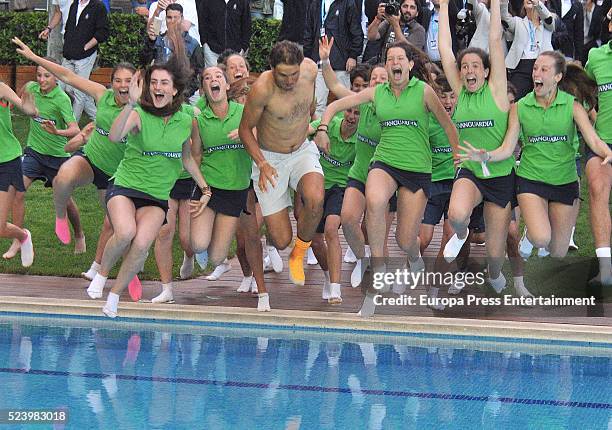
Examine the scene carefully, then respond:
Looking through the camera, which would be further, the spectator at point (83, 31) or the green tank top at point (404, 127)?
the spectator at point (83, 31)

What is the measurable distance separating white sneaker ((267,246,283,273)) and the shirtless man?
1.72m

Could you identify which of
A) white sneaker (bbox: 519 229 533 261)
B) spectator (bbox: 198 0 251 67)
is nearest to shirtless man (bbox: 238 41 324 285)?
white sneaker (bbox: 519 229 533 261)

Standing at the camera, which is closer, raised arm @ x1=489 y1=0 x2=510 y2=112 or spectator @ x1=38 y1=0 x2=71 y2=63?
raised arm @ x1=489 y1=0 x2=510 y2=112

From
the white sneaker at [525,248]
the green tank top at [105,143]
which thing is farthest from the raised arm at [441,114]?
the green tank top at [105,143]

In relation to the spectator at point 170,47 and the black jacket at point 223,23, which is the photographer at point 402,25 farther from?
the spectator at point 170,47

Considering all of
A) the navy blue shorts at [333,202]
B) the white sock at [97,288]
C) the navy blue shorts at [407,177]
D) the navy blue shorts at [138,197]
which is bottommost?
the white sock at [97,288]

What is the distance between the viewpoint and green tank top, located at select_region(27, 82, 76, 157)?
38.1ft

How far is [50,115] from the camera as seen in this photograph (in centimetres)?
1164

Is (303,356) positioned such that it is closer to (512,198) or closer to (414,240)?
(414,240)

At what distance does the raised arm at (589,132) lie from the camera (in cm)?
938

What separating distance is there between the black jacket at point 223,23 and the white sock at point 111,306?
5.77 m

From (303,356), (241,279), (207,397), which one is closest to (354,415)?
(207,397)

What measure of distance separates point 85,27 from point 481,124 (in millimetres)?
8087

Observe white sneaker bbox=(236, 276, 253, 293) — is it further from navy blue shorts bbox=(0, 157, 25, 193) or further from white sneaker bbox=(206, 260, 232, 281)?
navy blue shorts bbox=(0, 157, 25, 193)
